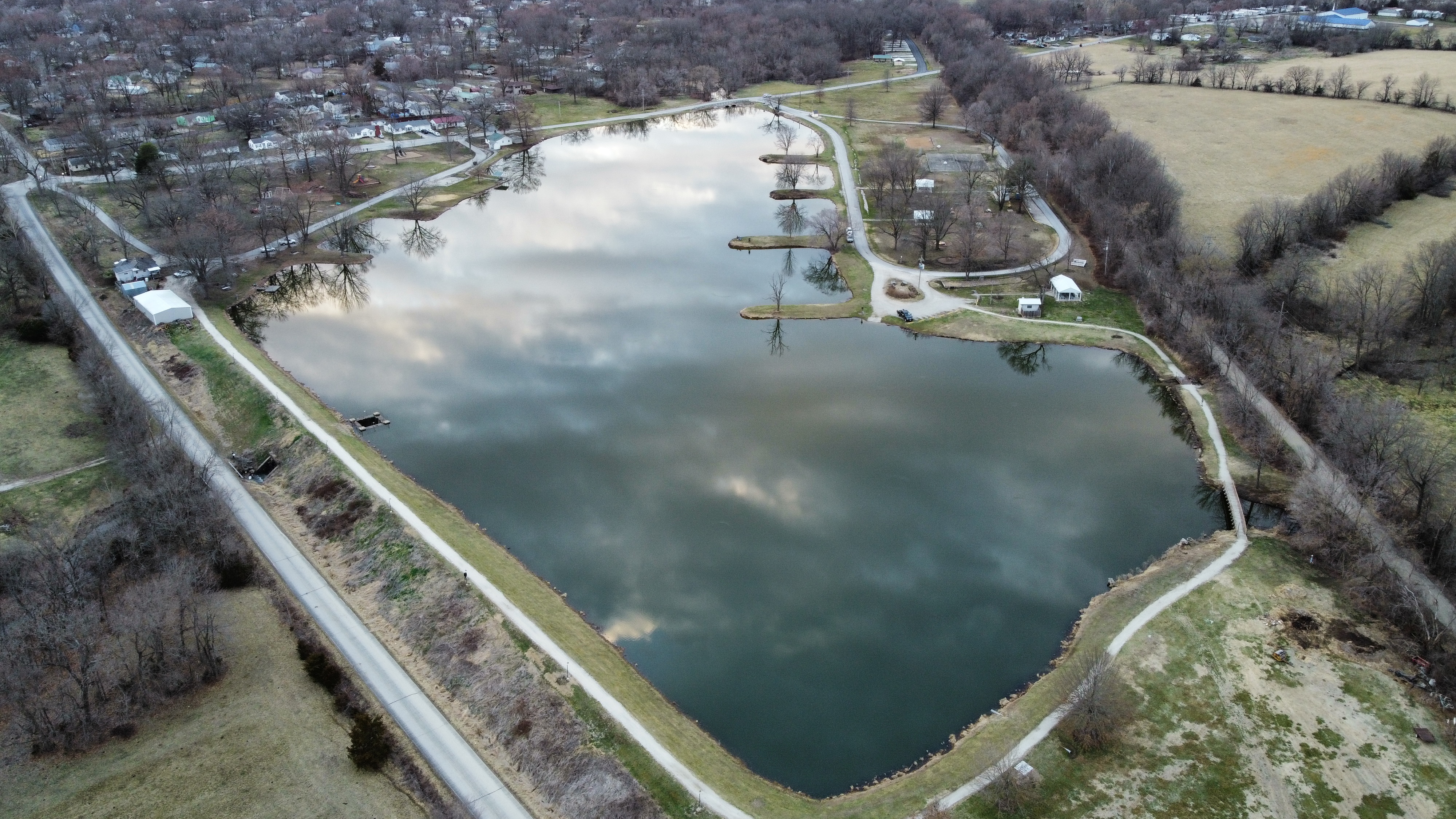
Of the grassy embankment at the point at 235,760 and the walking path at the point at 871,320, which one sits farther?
the walking path at the point at 871,320

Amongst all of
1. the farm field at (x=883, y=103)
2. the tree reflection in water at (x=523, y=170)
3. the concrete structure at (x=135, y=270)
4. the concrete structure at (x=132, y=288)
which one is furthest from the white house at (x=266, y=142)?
the farm field at (x=883, y=103)

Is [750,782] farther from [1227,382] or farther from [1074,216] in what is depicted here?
[1074,216]

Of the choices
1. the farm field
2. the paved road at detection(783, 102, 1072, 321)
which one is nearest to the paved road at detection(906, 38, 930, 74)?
the farm field

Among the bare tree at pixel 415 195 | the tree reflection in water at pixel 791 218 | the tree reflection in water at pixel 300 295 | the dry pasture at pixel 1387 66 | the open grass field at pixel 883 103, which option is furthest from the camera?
the open grass field at pixel 883 103

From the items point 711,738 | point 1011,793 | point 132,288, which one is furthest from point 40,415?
point 1011,793

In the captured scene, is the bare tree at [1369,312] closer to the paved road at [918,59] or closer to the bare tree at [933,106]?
the bare tree at [933,106]
